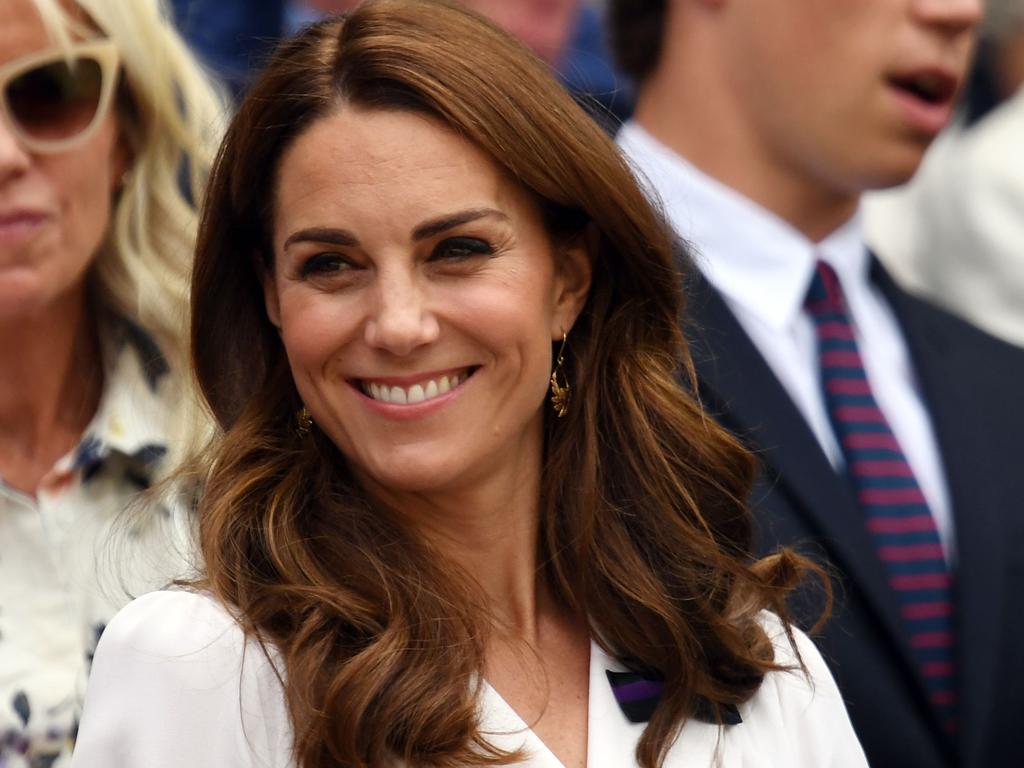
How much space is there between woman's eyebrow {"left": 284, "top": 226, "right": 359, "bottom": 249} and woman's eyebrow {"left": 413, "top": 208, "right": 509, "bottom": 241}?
0.08 m

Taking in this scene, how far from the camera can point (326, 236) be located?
92.7 inches

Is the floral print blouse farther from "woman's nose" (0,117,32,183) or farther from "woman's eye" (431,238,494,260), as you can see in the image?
"woman's eye" (431,238,494,260)

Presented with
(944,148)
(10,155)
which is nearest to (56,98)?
(10,155)

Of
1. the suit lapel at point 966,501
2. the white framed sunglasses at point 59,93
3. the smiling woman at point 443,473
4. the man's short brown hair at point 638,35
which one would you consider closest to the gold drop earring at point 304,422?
the smiling woman at point 443,473

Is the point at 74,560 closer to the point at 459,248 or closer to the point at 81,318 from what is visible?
the point at 81,318

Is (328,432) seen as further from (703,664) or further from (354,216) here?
(703,664)

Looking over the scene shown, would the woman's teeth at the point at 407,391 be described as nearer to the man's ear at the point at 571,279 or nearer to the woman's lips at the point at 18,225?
the man's ear at the point at 571,279

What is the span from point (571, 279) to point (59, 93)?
103cm

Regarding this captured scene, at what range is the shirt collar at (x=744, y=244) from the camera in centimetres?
340

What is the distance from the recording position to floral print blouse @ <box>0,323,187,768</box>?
2.82 meters

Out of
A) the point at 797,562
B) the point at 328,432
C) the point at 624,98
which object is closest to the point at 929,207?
the point at 624,98

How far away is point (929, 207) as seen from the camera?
14.6 ft

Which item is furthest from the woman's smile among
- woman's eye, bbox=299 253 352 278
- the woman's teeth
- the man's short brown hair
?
the man's short brown hair

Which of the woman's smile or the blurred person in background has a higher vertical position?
the woman's smile
